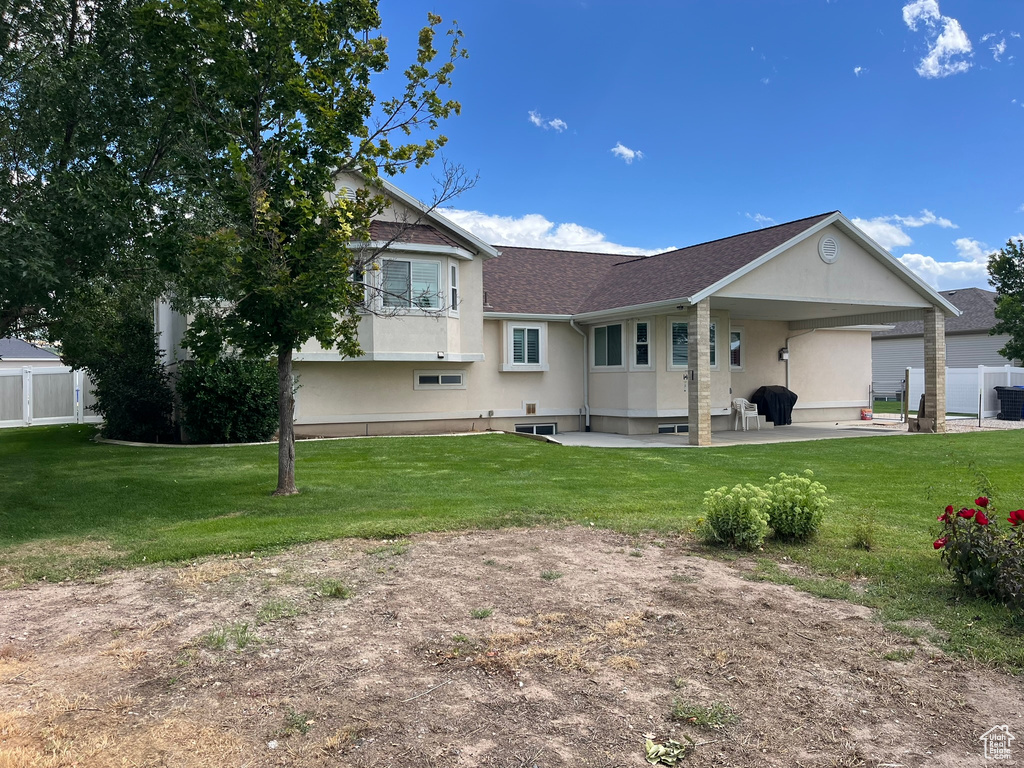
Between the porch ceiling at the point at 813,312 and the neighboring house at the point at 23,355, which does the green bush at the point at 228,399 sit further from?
the neighboring house at the point at 23,355

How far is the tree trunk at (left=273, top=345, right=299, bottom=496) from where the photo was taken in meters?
9.66

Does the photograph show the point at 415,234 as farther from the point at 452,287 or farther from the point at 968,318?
the point at 968,318

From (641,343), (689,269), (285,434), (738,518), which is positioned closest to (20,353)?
(641,343)

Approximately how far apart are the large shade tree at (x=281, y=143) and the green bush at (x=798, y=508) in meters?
5.74

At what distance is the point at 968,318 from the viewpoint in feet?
115

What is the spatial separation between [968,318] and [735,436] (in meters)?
24.2

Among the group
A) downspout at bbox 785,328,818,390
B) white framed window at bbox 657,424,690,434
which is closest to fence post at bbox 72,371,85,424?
white framed window at bbox 657,424,690,434

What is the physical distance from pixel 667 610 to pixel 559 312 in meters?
15.3

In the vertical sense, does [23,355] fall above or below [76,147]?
below

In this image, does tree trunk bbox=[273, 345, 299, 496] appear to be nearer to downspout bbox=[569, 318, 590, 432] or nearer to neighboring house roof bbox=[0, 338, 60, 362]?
downspout bbox=[569, 318, 590, 432]

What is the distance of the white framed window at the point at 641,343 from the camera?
1861cm

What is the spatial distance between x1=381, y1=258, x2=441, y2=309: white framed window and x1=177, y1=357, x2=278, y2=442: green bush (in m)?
3.40

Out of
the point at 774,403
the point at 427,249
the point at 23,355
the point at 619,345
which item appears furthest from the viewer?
the point at 23,355

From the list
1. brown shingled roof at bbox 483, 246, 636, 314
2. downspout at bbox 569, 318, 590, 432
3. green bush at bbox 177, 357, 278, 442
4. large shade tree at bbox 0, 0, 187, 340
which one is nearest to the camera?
large shade tree at bbox 0, 0, 187, 340
